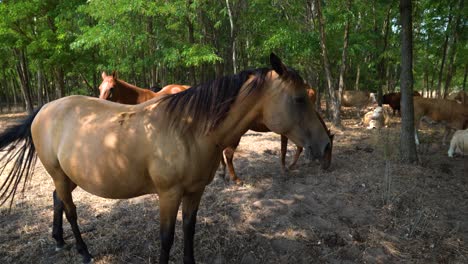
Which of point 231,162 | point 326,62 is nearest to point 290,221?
point 231,162

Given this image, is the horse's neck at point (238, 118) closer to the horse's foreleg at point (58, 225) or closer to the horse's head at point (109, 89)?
the horse's foreleg at point (58, 225)

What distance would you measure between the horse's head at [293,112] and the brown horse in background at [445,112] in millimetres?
7336

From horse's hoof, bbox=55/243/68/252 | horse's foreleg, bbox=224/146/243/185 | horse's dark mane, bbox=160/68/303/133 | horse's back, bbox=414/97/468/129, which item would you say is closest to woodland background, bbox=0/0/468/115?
horse's back, bbox=414/97/468/129

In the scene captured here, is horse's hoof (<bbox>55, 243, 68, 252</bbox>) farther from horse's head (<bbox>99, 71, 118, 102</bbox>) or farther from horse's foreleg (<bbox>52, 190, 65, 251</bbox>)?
horse's head (<bbox>99, 71, 118, 102</bbox>)

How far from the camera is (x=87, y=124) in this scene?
2.51 metres

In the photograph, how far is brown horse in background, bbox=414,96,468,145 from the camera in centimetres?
795

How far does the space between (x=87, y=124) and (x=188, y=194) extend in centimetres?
109

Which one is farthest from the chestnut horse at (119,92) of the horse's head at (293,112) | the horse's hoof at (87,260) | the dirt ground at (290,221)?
the horse's head at (293,112)

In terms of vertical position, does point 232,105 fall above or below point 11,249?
above

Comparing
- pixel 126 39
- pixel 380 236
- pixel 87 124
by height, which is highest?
pixel 126 39

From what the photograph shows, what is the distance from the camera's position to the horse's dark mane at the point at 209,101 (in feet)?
7.02

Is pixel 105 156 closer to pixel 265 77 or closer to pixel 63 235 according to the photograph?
pixel 265 77

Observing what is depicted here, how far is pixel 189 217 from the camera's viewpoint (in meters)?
2.62

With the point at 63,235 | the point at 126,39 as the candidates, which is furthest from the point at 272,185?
the point at 126,39
